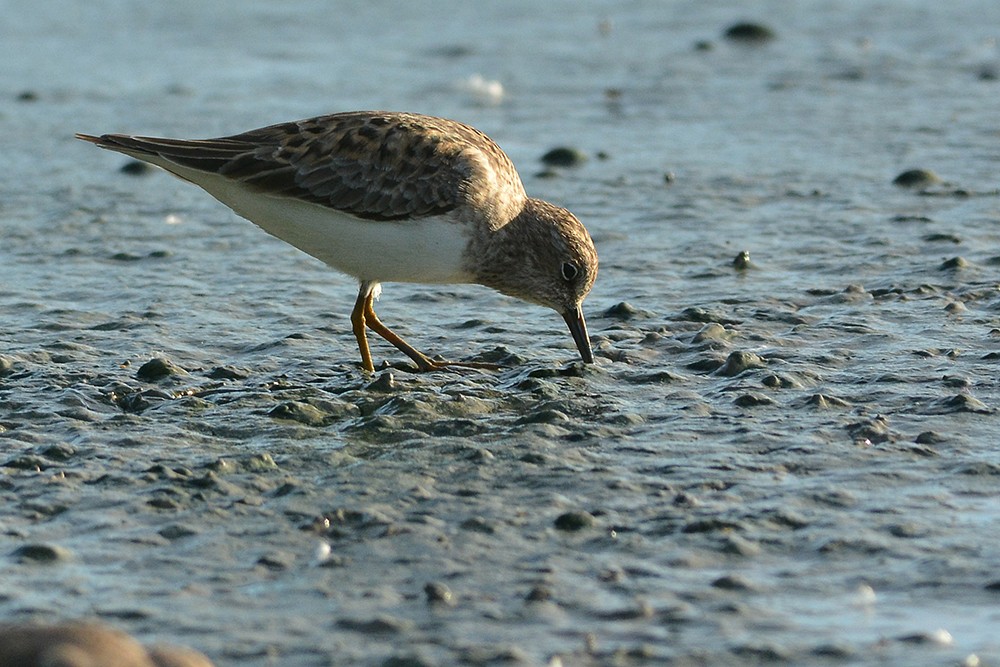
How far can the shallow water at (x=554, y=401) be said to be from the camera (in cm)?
491

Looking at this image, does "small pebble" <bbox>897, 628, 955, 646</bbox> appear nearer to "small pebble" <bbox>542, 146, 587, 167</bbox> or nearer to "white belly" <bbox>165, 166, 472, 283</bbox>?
"white belly" <bbox>165, 166, 472, 283</bbox>

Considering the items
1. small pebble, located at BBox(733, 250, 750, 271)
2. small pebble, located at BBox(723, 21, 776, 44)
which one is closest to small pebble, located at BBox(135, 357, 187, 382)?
small pebble, located at BBox(733, 250, 750, 271)

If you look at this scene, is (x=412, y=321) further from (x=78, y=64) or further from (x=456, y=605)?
(x=78, y=64)

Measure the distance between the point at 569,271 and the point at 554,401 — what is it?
1.07m

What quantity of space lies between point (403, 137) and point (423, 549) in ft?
10.2

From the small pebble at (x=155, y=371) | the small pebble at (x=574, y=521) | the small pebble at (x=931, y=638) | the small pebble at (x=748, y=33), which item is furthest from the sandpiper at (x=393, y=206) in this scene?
the small pebble at (x=748, y=33)

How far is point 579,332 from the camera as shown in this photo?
778 cm

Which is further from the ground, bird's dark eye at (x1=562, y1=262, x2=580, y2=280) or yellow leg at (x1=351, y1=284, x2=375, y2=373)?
bird's dark eye at (x1=562, y1=262, x2=580, y2=280)

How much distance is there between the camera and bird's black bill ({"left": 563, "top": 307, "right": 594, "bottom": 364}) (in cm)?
765

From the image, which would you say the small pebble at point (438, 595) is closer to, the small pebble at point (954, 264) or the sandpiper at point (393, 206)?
the sandpiper at point (393, 206)

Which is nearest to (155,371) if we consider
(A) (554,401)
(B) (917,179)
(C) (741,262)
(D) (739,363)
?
(A) (554,401)

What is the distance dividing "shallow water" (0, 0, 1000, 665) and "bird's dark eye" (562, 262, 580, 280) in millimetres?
399

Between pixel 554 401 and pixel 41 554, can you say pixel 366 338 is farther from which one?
pixel 41 554

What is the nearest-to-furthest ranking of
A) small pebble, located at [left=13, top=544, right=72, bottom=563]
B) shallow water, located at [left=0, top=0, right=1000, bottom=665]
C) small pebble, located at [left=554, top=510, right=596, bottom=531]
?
shallow water, located at [left=0, top=0, right=1000, bottom=665] → small pebble, located at [left=13, top=544, right=72, bottom=563] → small pebble, located at [left=554, top=510, right=596, bottom=531]
